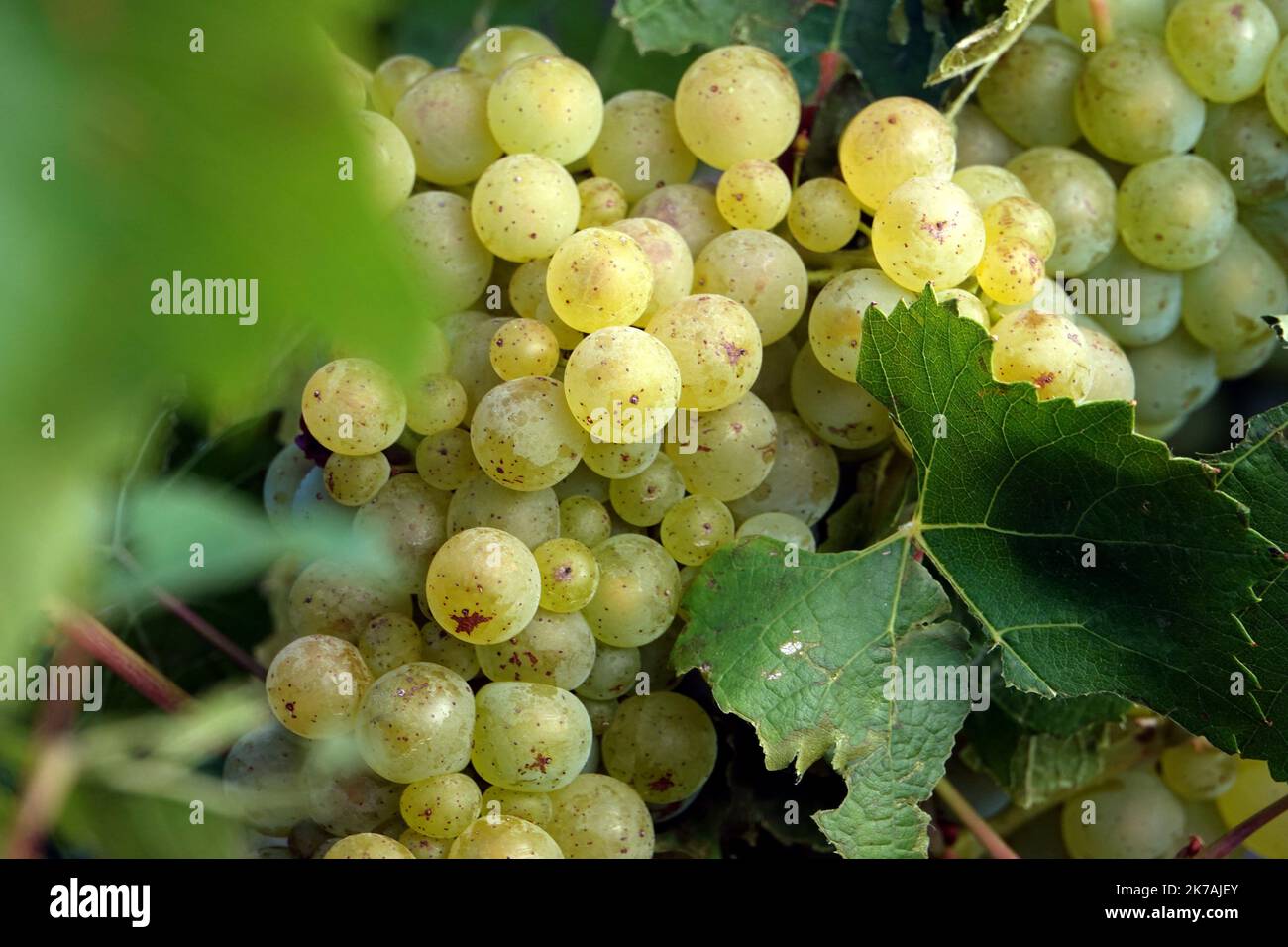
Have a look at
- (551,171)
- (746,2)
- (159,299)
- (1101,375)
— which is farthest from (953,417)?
(159,299)

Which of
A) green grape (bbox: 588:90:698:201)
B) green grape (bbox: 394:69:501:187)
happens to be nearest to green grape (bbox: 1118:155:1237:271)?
green grape (bbox: 588:90:698:201)

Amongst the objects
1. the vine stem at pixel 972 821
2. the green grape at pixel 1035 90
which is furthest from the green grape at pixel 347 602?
the green grape at pixel 1035 90

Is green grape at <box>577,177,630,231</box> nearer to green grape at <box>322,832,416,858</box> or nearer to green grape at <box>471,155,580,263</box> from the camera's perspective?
green grape at <box>471,155,580,263</box>

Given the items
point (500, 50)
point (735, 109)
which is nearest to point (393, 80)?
point (500, 50)

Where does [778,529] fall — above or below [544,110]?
below

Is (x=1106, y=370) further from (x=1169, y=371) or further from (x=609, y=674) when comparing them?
(x=609, y=674)

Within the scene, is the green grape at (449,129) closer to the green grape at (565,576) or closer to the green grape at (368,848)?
the green grape at (565,576)
